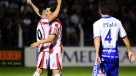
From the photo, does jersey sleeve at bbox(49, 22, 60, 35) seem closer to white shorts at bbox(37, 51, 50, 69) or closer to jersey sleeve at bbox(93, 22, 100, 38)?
white shorts at bbox(37, 51, 50, 69)

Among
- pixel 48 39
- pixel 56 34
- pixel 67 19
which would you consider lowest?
pixel 48 39

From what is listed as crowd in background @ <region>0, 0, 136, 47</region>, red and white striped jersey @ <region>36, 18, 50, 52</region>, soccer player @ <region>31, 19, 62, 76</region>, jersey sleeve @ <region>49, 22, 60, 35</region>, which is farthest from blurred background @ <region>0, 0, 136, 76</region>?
jersey sleeve @ <region>49, 22, 60, 35</region>

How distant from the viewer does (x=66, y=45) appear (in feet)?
75.8

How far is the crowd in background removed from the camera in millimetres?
22516

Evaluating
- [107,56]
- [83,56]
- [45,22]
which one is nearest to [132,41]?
[83,56]

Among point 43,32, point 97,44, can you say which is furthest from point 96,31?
point 43,32

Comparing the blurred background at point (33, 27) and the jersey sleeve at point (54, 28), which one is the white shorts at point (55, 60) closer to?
the jersey sleeve at point (54, 28)

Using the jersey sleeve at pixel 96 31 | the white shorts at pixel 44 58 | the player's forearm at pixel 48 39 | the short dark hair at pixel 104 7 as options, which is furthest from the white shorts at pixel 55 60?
the short dark hair at pixel 104 7

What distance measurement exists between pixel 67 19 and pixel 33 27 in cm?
176

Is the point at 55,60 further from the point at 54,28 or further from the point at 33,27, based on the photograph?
the point at 33,27

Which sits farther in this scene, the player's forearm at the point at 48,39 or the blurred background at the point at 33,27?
the blurred background at the point at 33,27

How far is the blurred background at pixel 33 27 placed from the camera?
22422mm

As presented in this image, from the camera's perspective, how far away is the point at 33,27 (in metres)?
22.7

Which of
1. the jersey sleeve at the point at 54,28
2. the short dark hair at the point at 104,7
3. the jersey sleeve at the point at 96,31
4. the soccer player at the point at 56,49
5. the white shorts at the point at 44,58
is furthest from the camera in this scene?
the white shorts at the point at 44,58
